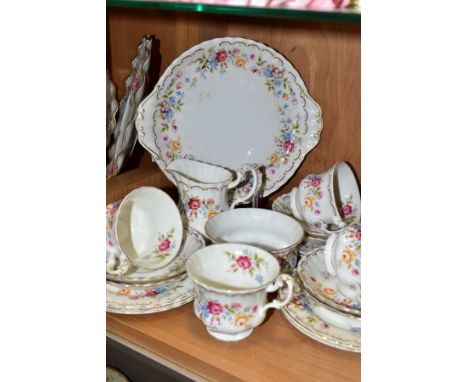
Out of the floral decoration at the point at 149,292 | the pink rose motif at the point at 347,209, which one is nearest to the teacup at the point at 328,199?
the pink rose motif at the point at 347,209

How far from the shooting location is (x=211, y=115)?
78cm

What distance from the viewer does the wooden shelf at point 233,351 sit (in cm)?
49

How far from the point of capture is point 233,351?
0.52 m

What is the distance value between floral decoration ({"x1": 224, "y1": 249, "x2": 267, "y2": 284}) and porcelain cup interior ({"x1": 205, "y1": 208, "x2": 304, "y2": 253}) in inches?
2.5

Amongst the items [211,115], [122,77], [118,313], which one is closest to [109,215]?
[118,313]

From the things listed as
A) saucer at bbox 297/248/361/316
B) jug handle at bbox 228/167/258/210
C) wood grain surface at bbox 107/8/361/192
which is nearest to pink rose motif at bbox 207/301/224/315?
saucer at bbox 297/248/361/316

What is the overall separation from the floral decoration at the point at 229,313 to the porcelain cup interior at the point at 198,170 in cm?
24

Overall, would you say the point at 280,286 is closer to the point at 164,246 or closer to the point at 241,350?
the point at 241,350

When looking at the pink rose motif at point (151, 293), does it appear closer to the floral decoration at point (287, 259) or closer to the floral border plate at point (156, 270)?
the floral border plate at point (156, 270)

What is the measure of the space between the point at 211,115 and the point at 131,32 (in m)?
0.23

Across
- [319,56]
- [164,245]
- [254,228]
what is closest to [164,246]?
[164,245]

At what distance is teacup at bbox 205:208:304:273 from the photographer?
2.11 feet

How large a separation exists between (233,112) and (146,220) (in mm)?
209
